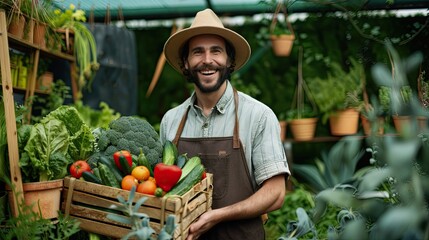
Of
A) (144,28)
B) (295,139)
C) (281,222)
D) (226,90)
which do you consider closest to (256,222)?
(226,90)

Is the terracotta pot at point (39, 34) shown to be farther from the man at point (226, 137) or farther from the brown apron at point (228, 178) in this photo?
the brown apron at point (228, 178)

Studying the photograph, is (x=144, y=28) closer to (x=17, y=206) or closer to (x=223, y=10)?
(x=223, y=10)

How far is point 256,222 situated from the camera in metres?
2.64

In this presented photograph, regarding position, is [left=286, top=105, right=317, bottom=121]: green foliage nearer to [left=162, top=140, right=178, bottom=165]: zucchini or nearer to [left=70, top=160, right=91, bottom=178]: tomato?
[left=162, top=140, right=178, bottom=165]: zucchini

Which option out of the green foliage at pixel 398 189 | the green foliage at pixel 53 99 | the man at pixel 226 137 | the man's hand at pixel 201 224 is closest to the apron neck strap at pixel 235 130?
the man at pixel 226 137

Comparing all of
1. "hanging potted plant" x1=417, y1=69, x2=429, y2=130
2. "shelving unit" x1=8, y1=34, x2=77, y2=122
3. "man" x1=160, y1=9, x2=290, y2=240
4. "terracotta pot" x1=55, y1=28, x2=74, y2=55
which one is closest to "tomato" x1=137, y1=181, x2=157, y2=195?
"man" x1=160, y1=9, x2=290, y2=240

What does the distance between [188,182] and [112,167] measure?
32 cm

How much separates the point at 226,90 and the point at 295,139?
3488 millimetres

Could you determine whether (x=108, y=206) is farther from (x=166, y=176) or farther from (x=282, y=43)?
(x=282, y=43)

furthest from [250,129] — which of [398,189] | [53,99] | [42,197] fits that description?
[53,99]

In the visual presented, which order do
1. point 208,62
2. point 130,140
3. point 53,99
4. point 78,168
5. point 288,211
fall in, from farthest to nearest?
point 288,211, point 53,99, point 208,62, point 130,140, point 78,168

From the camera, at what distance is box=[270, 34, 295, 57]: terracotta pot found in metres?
5.92

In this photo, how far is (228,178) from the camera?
2.57 m

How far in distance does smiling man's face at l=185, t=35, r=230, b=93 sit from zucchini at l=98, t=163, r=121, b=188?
848 mm
